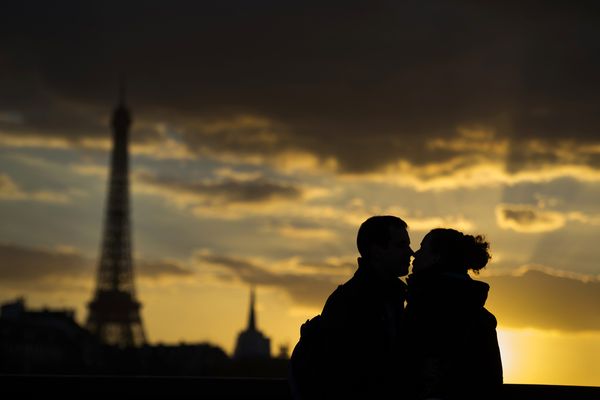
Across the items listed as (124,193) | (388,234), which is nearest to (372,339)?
(388,234)

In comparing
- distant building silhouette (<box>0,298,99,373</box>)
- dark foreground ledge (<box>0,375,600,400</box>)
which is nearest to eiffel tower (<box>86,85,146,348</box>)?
distant building silhouette (<box>0,298,99,373</box>)

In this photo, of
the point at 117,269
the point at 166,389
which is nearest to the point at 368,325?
the point at 166,389

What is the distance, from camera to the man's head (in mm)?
5621

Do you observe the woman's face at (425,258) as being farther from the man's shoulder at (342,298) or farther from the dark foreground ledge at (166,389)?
the dark foreground ledge at (166,389)

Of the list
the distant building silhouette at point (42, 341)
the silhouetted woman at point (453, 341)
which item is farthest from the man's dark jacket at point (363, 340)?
the distant building silhouette at point (42, 341)

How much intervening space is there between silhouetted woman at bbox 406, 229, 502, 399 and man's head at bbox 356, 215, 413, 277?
0.52ft

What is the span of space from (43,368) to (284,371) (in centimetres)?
3059

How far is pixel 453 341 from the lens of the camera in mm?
5551

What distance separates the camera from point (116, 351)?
11169cm

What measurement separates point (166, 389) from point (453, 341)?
240cm

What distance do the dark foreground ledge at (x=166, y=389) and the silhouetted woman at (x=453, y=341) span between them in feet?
5.80

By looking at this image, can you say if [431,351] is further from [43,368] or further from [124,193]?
[43,368]

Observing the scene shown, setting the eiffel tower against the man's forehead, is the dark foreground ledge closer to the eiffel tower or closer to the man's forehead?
the man's forehead

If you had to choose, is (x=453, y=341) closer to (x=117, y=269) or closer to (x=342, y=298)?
(x=342, y=298)
